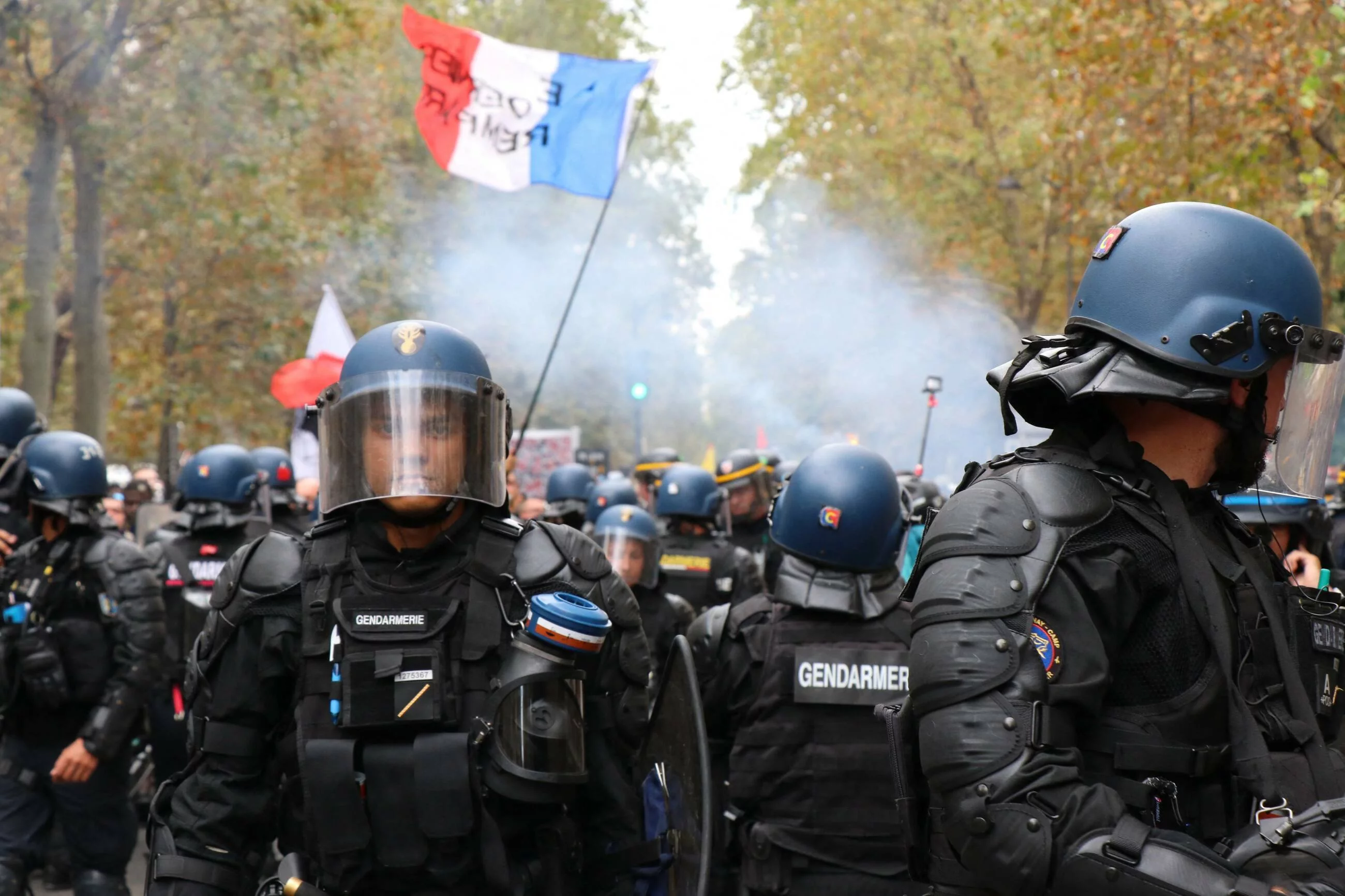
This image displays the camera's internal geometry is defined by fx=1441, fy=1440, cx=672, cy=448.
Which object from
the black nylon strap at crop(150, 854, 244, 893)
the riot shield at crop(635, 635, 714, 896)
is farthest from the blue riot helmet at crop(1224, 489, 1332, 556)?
the black nylon strap at crop(150, 854, 244, 893)

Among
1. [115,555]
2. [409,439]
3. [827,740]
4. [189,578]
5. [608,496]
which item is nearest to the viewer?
[409,439]

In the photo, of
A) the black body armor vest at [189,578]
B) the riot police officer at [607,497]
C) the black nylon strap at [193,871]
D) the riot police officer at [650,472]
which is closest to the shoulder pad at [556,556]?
the black nylon strap at [193,871]

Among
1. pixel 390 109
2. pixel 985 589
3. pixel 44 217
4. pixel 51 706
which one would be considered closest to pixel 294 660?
pixel 985 589

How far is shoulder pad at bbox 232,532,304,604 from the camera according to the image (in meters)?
3.18

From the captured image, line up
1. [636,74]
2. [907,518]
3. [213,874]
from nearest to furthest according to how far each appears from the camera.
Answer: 1. [213,874]
2. [907,518]
3. [636,74]

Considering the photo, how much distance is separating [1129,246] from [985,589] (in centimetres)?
64

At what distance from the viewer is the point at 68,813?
20.0 ft

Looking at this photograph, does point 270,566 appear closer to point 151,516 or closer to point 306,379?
point 306,379

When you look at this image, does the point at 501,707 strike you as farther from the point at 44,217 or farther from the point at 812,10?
the point at 812,10

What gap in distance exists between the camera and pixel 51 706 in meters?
6.06

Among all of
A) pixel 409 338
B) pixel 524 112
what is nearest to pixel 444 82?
pixel 524 112

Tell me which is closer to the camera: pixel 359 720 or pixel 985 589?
pixel 985 589

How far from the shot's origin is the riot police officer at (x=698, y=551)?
8.36m

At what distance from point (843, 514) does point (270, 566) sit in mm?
2200
